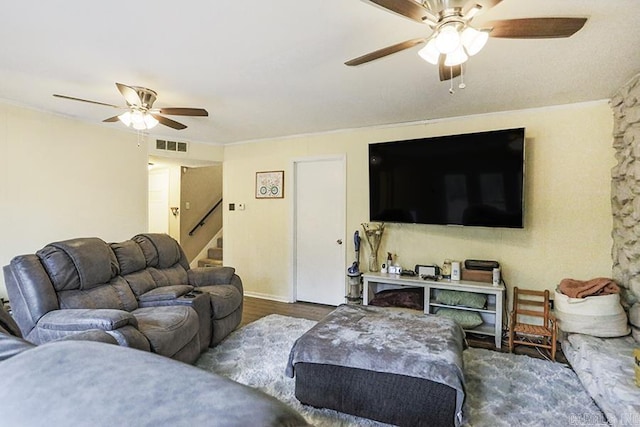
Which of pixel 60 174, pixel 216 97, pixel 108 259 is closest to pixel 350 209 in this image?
pixel 216 97

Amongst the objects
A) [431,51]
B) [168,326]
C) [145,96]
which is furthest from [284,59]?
[168,326]

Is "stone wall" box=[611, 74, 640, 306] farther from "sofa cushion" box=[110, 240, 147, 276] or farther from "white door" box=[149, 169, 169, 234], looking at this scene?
"white door" box=[149, 169, 169, 234]

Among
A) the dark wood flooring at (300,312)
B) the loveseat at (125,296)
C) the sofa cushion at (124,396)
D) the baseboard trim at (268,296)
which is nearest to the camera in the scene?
the sofa cushion at (124,396)

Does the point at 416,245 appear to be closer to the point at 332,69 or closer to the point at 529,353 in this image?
the point at 529,353

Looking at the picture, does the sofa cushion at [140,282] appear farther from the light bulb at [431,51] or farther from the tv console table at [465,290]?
the light bulb at [431,51]

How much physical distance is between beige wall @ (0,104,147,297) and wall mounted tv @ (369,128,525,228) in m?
3.19

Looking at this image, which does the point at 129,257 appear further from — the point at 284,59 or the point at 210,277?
the point at 284,59

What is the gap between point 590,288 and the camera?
299cm

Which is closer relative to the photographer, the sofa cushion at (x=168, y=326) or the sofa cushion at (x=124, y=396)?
the sofa cushion at (x=124, y=396)

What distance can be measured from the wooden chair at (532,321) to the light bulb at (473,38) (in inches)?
102

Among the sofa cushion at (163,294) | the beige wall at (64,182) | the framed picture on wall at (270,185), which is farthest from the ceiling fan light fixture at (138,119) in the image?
the framed picture on wall at (270,185)

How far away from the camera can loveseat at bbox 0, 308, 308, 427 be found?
55cm

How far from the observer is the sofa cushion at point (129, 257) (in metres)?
3.10

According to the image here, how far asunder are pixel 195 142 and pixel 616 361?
207 inches
